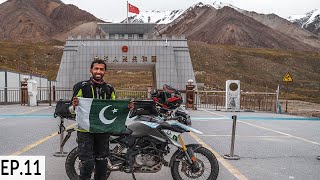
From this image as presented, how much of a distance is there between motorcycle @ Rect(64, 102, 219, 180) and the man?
410mm

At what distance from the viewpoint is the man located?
4727mm

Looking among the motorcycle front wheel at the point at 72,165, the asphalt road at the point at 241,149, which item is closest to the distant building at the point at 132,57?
the asphalt road at the point at 241,149

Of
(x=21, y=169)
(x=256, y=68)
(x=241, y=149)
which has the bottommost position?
(x=241, y=149)

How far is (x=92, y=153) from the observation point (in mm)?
4770

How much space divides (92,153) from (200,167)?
1.72 m

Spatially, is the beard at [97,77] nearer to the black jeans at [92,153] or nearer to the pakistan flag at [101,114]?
the pakistan flag at [101,114]

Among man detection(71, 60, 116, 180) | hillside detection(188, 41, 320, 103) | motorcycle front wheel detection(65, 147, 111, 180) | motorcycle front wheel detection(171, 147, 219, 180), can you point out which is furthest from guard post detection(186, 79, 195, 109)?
hillside detection(188, 41, 320, 103)

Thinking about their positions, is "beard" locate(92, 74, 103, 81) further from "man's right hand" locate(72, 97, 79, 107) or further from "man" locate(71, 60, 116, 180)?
"man's right hand" locate(72, 97, 79, 107)

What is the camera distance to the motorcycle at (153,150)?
528cm

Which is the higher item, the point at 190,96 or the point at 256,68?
the point at 256,68

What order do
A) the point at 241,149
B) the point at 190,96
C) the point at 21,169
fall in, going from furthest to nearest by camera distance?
the point at 190,96, the point at 241,149, the point at 21,169

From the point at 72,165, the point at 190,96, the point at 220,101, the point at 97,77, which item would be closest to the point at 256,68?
the point at 220,101

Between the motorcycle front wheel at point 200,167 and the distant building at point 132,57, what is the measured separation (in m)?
25.8

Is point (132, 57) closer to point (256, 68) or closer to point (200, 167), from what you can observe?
point (200, 167)
